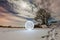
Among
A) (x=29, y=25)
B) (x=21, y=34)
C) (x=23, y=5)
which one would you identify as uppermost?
(x=23, y=5)

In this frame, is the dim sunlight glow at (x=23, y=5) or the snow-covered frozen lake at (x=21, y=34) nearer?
the snow-covered frozen lake at (x=21, y=34)

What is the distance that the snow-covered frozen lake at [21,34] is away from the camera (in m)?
2.52

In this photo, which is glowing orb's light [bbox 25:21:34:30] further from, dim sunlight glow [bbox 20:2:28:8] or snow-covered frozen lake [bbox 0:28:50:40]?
dim sunlight glow [bbox 20:2:28:8]

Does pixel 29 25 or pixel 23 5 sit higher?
pixel 23 5

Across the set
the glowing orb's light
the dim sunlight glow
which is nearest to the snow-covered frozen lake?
the glowing orb's light

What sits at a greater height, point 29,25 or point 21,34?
point 29,25

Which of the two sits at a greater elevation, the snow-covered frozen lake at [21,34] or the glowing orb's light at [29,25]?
the glowing orb's light at [29,25]

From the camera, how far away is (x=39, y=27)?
2668 mm

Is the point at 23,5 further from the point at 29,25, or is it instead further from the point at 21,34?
the point at 21,34

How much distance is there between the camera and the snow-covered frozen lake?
99.3 inches

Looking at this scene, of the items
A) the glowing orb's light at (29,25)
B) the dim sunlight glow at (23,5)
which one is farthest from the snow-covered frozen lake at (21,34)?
the dim sunlight glow at (23,5)

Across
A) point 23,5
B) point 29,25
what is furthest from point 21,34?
point 23,5

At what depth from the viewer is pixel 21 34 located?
2604 millimetres

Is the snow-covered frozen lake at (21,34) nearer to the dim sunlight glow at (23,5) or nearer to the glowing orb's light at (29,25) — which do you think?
the glowing orb's light at (29,25)
